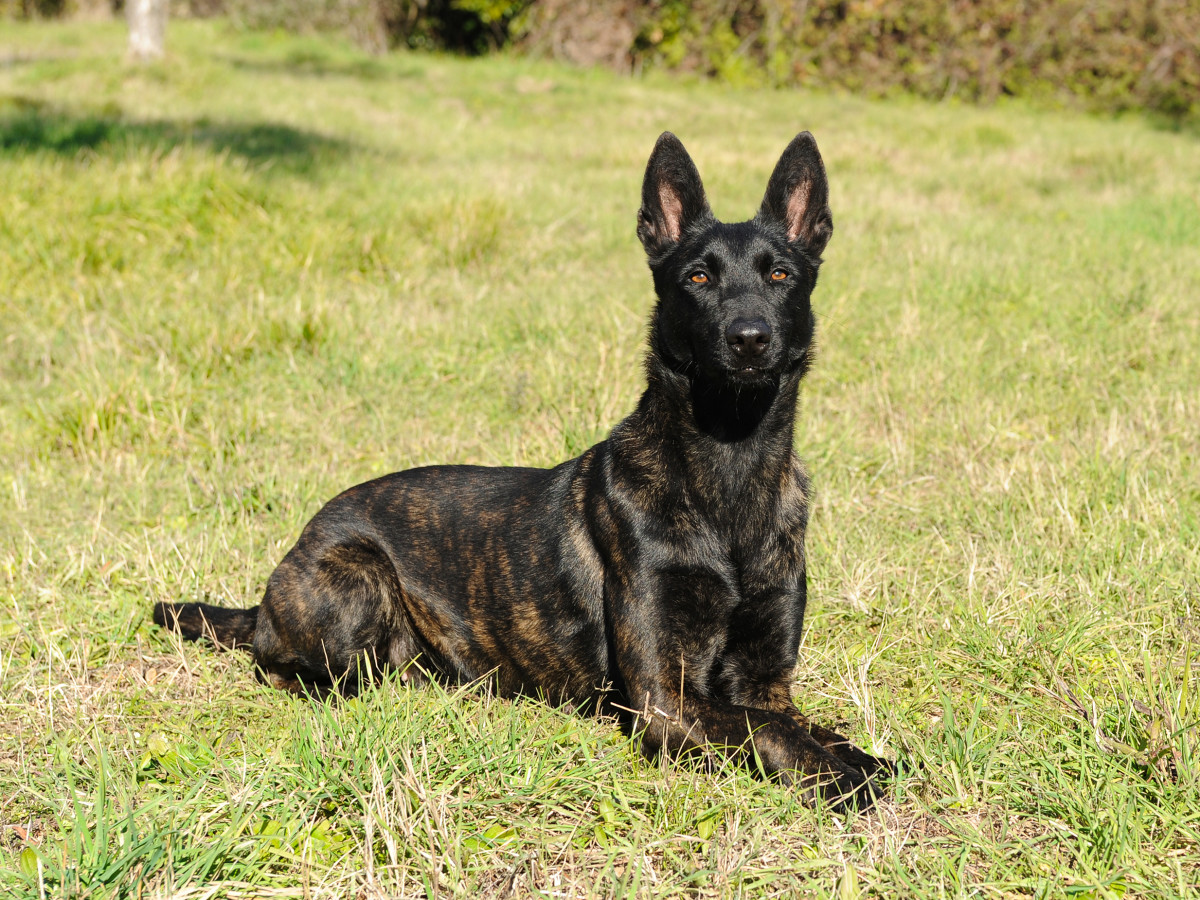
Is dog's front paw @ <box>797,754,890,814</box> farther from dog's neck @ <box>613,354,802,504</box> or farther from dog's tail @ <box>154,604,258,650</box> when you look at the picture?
dog's tail @ <box>154,604,258,650</box>

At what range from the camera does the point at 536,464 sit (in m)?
4.70

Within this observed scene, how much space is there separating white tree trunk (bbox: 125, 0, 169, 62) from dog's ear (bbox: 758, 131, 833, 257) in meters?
14.8

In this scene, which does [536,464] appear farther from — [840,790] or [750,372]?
[840,790]

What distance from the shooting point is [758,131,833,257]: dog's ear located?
330cm

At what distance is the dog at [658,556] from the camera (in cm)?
279

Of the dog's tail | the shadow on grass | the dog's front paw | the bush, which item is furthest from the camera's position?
the bush

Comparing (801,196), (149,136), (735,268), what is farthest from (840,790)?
(149,136)

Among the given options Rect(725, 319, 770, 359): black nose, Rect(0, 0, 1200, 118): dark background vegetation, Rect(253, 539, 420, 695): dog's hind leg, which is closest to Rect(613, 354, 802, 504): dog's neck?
Rect(725, 319, 770, 359): black nose

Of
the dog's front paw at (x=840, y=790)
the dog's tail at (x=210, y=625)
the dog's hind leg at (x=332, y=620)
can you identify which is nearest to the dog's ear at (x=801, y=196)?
the dog's front paw at (x=840, y=790)

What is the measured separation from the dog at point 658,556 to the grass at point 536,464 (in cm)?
14

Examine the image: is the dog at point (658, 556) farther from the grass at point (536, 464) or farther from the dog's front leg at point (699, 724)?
the grass at point (536, 464)

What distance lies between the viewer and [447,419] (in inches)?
205

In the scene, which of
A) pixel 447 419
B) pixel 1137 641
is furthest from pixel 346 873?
pixel 447 419

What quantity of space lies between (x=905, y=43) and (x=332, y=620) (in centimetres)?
1824
